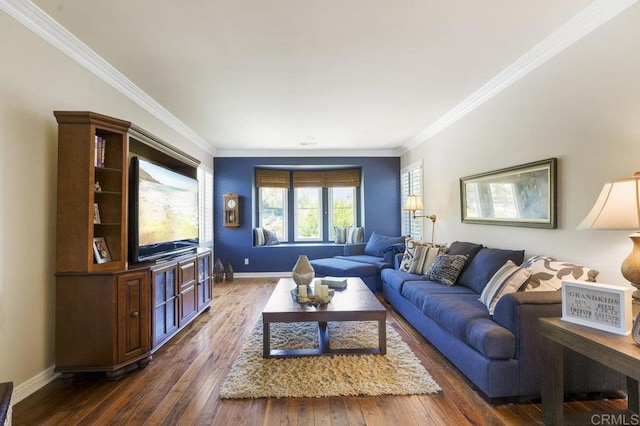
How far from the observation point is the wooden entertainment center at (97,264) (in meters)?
2.18

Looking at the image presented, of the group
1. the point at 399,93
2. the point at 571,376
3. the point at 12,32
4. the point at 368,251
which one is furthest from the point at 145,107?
the point at 571,376

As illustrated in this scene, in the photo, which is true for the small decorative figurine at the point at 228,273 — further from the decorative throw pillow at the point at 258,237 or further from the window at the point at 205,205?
the decorative throw pillow at the point at 258,237

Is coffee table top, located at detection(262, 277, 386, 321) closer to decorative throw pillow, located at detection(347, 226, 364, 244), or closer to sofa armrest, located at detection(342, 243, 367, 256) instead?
sofa armrest, located at detection(342, 243, 367, 256)

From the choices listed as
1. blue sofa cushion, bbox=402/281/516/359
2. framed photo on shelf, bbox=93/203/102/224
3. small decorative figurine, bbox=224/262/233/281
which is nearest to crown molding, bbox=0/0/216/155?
framed photo on shelf, bbox=93/203/102/224

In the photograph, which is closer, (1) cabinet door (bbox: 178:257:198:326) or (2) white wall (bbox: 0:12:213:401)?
(2) white wall (bbox: 0:12:213:401)

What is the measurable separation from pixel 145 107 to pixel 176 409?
10.2 feet

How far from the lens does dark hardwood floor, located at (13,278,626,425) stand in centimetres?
179

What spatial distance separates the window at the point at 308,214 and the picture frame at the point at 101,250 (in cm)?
428

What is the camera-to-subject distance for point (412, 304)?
10.4 feet

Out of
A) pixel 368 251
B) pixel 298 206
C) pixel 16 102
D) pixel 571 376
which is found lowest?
pixel 571 376

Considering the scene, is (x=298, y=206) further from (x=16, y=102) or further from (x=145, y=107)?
(x=16, y=102)

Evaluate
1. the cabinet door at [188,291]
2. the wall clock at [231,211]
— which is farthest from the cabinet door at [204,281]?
the wall clock at [231,211]

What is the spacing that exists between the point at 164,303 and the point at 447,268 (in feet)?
9.34

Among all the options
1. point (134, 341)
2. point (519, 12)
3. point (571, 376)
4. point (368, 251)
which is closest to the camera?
point (571, 376)
